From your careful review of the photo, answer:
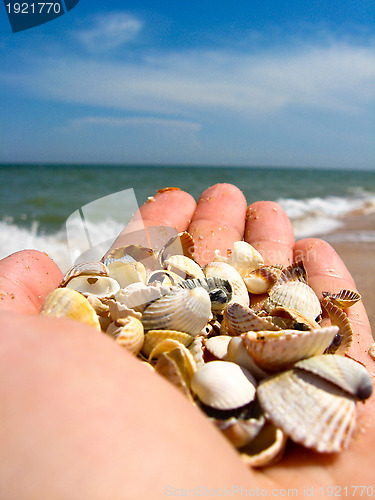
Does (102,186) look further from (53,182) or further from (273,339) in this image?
(273,339)

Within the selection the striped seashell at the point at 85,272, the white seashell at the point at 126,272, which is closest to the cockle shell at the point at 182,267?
the white seashell at the point at 126,272

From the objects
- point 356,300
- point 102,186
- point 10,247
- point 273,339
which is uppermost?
point 273,339

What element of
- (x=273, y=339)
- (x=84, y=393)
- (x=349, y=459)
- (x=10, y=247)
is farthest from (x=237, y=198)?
(x=10, y=247)

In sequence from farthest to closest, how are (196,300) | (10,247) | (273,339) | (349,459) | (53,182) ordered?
(53,182) → (10,247) → (196,300) → (273,339) → (349,459)

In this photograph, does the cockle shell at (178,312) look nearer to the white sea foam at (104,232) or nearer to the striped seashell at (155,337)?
the striped seashell at (155,337)

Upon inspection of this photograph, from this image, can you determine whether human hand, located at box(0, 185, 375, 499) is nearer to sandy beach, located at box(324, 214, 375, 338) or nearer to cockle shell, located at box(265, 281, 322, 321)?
cockle shell, located at box(265, 281, 322, 321)
